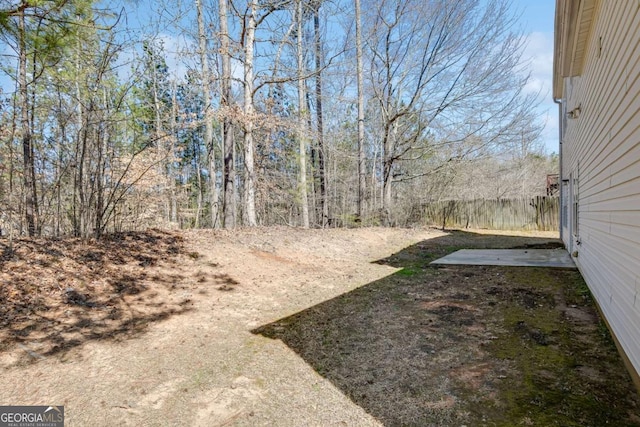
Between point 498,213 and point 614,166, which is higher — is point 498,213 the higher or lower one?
the lower one

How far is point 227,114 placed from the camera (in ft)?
27.0

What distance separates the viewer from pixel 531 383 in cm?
236

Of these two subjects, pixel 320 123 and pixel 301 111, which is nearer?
pixel 301 111

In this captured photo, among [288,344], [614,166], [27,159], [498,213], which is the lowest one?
[288,344]

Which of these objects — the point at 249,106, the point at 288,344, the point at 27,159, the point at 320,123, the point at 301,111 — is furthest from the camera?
the point at 320,123

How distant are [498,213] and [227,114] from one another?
11253 mm

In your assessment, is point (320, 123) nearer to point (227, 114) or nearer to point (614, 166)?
point (227, 114)

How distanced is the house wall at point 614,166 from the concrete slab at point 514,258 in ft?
5.30

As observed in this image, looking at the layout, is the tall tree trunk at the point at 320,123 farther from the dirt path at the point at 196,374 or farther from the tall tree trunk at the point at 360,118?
the dirt path at the point at 196,374

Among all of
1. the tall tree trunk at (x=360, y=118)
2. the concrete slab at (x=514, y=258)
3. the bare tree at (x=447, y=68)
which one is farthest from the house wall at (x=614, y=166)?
the tall tree trunk at (x=360, y=118)

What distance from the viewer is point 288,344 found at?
3.16 metres

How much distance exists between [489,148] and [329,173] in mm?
6049

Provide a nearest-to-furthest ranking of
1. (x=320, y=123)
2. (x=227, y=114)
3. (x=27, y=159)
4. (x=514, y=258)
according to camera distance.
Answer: (x=27, y=159)
(x=514, y=258)
(x=227, y=114)
(x=320, y=123)

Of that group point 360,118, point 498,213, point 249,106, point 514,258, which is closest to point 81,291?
point 249,106
